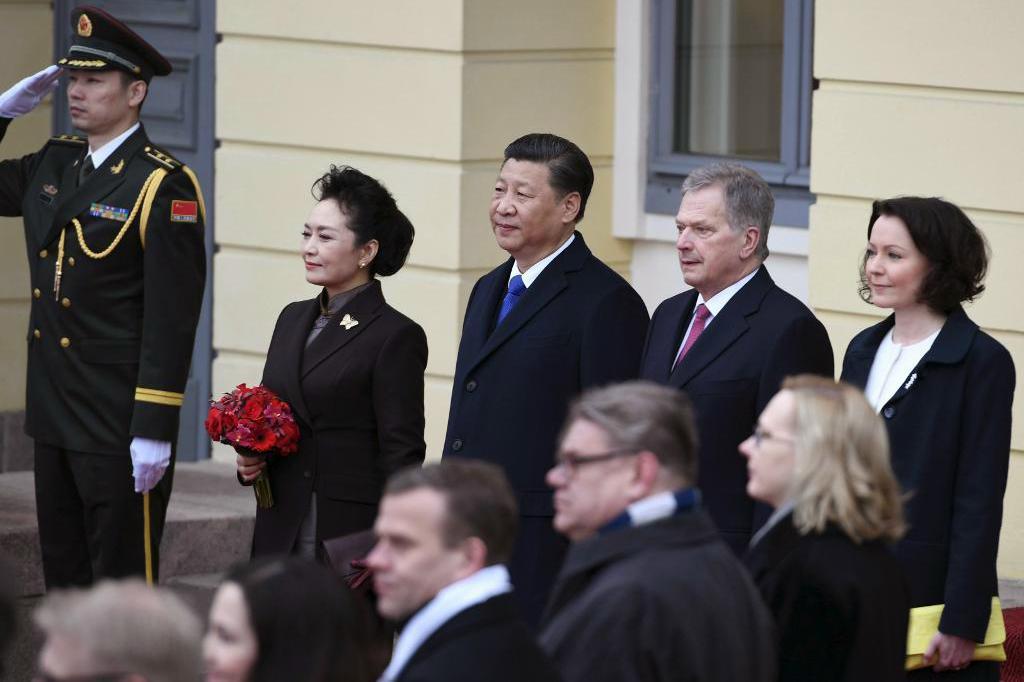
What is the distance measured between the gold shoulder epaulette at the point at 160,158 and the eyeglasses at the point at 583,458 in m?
2.65

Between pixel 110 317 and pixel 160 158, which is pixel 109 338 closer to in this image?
pixel 110 317

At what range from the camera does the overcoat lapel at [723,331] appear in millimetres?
5121

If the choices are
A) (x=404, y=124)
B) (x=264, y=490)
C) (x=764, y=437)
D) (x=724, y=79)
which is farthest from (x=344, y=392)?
(x=724, y=79)

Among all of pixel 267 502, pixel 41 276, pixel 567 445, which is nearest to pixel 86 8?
pixel 41 276

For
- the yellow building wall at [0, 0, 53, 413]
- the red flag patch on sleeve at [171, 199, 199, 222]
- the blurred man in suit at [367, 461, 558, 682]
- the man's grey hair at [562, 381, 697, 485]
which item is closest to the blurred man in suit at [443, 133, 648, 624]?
the red flag patch on sleeve at [171, 199, 199, 222]

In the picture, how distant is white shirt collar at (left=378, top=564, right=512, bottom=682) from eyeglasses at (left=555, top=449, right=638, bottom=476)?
289 mm

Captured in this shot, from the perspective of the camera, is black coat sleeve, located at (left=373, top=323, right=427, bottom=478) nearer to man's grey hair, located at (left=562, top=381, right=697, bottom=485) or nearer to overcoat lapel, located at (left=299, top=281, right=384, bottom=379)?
overcoat lapel, located at (left=299, top=281, right=384, bottom=379)

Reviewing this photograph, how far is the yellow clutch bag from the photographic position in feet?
15.3

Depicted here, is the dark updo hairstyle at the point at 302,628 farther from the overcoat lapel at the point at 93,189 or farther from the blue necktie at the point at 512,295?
the overcoat lapel at the point at 93,189

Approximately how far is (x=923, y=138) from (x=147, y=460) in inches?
104

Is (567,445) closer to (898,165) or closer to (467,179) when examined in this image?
A: (898,165)

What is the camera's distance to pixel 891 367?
16.2 ft

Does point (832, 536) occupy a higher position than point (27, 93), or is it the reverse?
point (27, 93)

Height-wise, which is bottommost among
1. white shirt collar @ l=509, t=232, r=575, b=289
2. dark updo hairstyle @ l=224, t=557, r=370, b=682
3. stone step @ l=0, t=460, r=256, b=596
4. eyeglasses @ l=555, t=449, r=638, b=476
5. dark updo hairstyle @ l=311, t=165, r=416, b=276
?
stone step @ l=0, t=460, r=256, b=596
